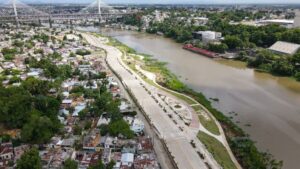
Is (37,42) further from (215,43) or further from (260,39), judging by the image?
(260,39)

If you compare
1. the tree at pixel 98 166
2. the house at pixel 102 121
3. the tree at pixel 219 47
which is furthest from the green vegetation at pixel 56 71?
the tree at pixel 219 47

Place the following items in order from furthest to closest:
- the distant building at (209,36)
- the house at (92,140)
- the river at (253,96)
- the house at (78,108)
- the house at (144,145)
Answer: the distant building at (209,36) → the house at (78,108) → the river at (253,96) → the house at (92,140) → the house at (144,145)

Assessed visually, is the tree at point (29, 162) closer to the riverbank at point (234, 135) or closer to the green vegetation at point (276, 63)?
the riverbank at point (234, 135)

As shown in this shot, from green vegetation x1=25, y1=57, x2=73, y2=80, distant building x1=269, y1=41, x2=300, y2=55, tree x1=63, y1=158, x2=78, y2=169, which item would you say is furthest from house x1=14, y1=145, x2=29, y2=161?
distant building x1=269, y1=41, x2=300, y2=55

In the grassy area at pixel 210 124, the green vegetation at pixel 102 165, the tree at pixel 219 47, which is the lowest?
the grassy area at pixel 210 124

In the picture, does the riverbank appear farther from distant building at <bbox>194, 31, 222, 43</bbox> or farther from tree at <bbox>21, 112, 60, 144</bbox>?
distant building at <bbox>194, 31, 222, 43</bbox>

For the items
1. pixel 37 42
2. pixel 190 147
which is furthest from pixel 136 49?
pixel 190 147
